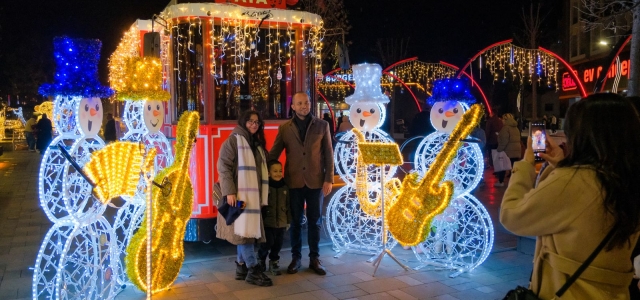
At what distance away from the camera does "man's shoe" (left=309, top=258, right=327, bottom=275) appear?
17.8ft

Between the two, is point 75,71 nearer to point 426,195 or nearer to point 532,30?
point 426,195

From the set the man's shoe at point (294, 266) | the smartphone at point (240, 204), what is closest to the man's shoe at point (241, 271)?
the man's shoe at point (294, 266)

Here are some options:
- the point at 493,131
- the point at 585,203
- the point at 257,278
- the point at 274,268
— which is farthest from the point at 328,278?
the point at 493,131

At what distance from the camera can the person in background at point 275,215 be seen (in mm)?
5309

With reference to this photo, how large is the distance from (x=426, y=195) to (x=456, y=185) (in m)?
0.40

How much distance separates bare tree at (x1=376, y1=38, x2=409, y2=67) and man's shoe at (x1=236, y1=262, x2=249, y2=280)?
2865 centimetres

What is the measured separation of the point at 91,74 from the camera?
4125mm

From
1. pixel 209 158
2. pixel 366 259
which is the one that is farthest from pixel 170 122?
pixel 366 259

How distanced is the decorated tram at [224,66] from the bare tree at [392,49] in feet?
87.4

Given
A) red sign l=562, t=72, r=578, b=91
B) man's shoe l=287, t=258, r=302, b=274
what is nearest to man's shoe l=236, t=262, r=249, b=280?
man's shoe l=287, t=258, r=302, b=274

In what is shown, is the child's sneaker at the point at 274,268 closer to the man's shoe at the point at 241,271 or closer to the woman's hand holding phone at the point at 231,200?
the man's shoe at the point at 241,271

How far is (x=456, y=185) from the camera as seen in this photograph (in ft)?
17.6

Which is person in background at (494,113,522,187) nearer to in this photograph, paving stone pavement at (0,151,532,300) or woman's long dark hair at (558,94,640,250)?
paving stone pavement at (0,151,532,300)

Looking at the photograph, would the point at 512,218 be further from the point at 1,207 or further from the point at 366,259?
the point at 1,207
